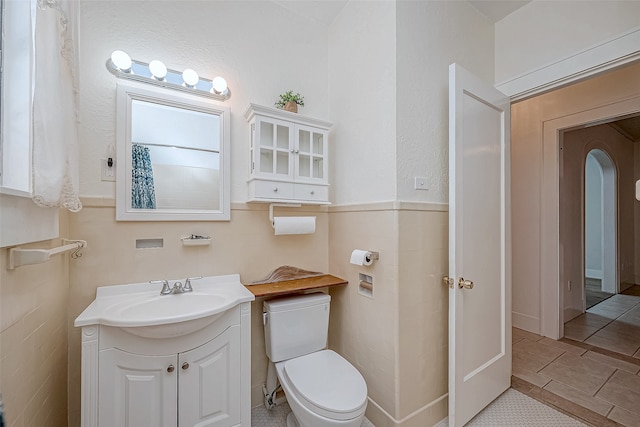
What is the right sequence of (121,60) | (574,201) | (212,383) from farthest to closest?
1. (574,201)
2. (121,60)
3. (212,383)

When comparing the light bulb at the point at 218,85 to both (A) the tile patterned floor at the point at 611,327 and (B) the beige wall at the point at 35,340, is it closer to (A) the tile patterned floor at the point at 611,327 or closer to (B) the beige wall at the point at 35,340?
(B) the beige wall at the point at 35,340

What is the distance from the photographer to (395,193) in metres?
1.45

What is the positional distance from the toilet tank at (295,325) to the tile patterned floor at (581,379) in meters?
1.53

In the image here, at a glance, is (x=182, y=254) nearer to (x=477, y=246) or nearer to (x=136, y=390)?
(x=136, y=390)

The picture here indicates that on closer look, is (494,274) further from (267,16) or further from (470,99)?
(267,16)

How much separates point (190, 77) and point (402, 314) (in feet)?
6.07

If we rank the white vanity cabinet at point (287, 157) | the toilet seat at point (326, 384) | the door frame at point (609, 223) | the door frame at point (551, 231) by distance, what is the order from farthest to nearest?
1. the door frame at point (609, 223)
2. the door frame at point (551, 231)
3. the white vanity cabinet at point (287, 157)
4. the toilet seat at point (326, 384)

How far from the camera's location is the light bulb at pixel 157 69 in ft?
4.82

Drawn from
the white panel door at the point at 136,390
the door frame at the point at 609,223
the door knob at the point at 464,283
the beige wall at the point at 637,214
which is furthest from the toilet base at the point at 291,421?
the beige wall at the point at 637,214

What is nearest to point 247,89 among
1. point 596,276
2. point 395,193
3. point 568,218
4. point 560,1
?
point 395,193

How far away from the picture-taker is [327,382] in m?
1.37

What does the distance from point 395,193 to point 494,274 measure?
3.07 ft

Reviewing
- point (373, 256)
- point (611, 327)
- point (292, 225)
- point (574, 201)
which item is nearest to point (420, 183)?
point (373, 256)

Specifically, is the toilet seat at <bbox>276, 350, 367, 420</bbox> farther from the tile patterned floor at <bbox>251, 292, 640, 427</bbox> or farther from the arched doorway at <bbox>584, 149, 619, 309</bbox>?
the arched doorway at <bbox>584, 149, 619, 309</bbox>
